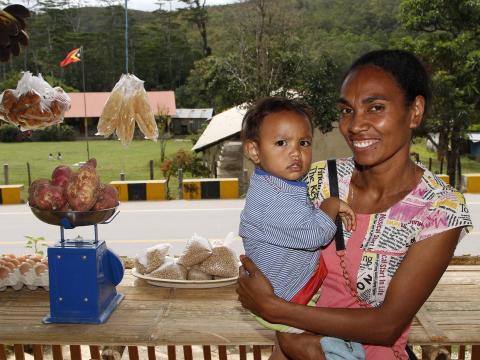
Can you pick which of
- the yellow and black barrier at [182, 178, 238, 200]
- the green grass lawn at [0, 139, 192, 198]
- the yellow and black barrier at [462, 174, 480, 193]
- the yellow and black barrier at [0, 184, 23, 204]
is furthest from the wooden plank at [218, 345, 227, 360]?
the green grass lawn at [0, 139, 192, 198]

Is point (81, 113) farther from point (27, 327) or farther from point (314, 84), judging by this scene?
point (27, 327)

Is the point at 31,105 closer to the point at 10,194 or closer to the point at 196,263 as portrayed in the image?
the point at 196,263

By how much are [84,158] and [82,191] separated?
20655 mm

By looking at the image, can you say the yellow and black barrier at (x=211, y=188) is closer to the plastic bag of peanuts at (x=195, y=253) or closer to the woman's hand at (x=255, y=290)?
the plastic bag of peanuts at (x=195, y=253)

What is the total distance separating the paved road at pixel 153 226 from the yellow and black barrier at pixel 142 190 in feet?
0.91

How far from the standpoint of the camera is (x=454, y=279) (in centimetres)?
241

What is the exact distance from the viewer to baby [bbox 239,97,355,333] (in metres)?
1.47

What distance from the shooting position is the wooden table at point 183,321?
188 cm

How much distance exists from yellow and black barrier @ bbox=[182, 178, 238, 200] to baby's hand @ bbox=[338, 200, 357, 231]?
9.80 meters

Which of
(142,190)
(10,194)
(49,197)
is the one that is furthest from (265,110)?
(10,194)

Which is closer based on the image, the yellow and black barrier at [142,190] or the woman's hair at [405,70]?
the woman's hair at [405,70]

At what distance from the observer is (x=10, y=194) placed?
11.4m

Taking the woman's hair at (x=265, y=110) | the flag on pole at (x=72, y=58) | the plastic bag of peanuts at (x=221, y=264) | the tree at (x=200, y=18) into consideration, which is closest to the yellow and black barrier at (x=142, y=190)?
the flag on pole at (x=72, y=58)

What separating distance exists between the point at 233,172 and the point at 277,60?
3.18 meters
